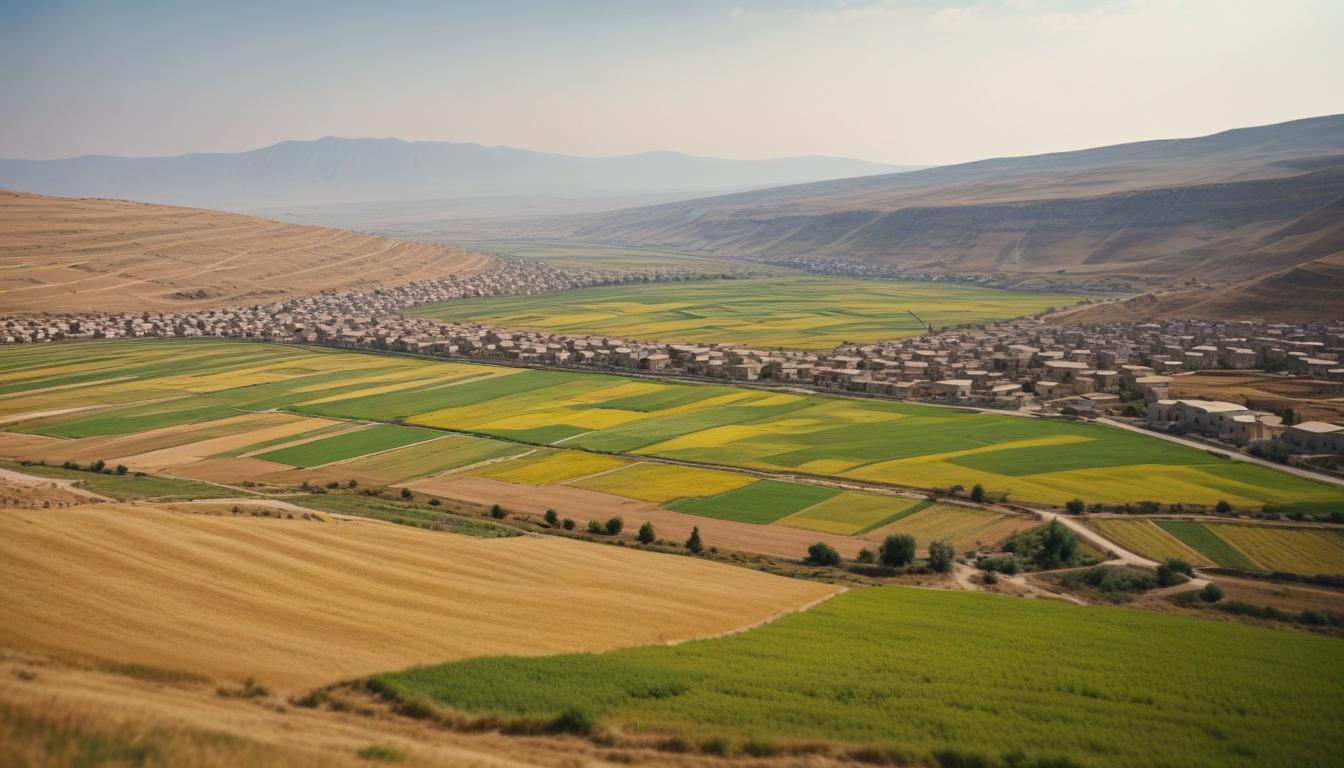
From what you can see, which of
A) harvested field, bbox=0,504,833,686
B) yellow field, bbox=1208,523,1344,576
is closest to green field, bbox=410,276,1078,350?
Result: yellow field, bbox=1208,523,1344,576

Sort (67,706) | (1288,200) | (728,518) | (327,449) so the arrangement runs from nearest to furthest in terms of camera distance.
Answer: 1. (67,706)
2. (728,518)
3. (327,449)
4. (1288,200)

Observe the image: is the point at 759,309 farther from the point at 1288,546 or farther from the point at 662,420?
the point at 1288,546

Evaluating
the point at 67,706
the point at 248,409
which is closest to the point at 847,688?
the point at 67,706

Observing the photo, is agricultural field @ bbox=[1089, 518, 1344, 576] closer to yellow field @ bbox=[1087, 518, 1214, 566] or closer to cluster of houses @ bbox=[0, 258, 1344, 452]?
yellow field @ bbox=[1087, 518, 1214, 566]

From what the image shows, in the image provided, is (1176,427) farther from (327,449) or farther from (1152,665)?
(327,449)

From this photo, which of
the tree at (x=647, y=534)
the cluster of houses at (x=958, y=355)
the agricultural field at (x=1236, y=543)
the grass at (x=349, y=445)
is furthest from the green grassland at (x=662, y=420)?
the tree at (x=647, y=534)

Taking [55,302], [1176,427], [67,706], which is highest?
[55,302]
